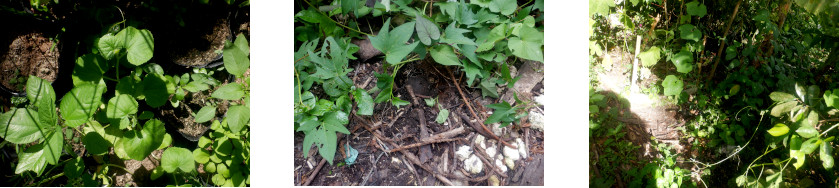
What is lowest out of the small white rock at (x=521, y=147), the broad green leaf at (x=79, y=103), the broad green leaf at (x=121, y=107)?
the small white rock at (x=521, y=147)

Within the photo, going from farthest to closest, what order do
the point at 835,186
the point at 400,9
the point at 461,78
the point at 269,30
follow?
the point at 461,78 < the point at 400,9 < the point at 835,186 < the point at 269,30

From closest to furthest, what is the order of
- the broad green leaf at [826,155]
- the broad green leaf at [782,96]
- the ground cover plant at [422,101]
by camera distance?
the broad green leaf at [826,155] → the broad green leaf at [782,96] → the ground cover plant at [422,101]

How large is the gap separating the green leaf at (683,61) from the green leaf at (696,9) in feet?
0.35

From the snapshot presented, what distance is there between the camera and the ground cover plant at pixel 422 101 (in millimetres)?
1065

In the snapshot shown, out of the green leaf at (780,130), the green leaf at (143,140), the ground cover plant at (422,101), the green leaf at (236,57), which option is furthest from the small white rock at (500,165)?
the green leaf at (143,140)

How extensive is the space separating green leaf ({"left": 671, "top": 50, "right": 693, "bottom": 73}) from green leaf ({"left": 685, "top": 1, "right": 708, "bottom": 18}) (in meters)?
0.11

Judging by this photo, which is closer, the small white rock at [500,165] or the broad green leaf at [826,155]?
the broad green leaf at [826,155]

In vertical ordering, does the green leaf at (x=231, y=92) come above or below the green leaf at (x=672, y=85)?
above

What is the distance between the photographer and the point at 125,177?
1106mm

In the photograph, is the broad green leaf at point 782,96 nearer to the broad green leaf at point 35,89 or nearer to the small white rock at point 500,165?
the small white rock at point 500,165

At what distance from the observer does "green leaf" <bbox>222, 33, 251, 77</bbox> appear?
2.74 feet

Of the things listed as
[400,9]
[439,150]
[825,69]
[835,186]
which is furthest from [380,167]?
[825,69]

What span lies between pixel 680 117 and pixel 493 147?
58 cm

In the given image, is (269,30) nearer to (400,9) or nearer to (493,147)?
(400,9)
